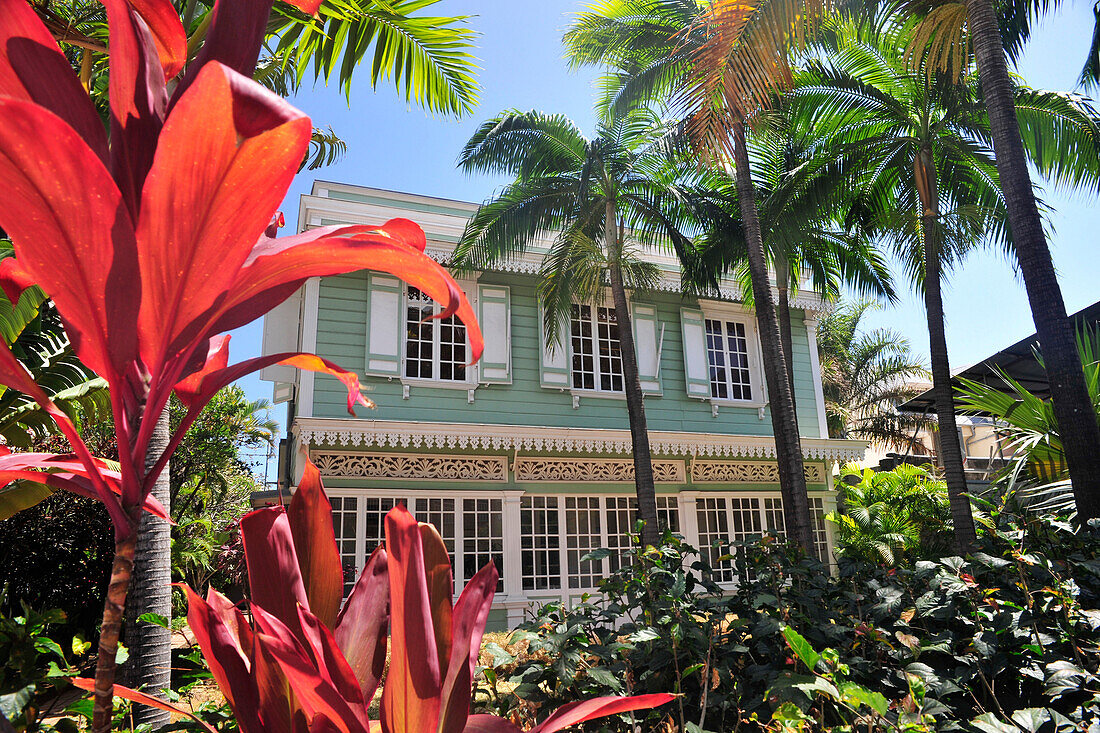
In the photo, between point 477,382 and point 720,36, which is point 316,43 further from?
point 477,382

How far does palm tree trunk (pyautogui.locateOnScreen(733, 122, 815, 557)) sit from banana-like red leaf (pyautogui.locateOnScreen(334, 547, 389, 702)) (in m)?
9.05

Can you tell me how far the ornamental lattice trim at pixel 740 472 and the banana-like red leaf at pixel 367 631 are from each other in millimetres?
12784

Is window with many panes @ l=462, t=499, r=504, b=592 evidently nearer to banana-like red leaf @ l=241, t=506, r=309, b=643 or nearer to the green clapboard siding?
the green clapboard siding

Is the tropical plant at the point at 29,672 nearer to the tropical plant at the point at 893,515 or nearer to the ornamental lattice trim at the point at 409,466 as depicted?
the ornamental lattice trim at the point at 409,466

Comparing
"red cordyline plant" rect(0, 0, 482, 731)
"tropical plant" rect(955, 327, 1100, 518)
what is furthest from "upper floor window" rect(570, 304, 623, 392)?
"red cordyline plant" rect(0, 0, 482, 731)

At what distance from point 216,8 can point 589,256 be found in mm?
10725

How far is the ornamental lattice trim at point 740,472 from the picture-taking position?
44.4 ft

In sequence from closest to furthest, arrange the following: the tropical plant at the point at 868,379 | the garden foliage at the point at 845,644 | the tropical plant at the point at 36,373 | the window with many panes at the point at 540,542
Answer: the garden foliage at the point at 845,644 < the tropical plant at the point at 36,373 < the window with many panes at the point at 540,542 < the tropical plant at the point at 868,379

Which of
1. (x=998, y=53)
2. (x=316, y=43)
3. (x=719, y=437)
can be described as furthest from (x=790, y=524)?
(x=316, y=43)

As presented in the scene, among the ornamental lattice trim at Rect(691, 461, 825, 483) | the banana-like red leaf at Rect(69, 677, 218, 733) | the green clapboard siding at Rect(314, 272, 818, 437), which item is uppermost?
A: the green clapboard siding at Rect(314, 272, 818, 437)

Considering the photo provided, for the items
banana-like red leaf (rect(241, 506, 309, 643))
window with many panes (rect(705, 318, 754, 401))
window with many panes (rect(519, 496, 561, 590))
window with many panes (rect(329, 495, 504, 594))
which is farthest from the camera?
window with many panes (rect(705, 318, 754, 401))

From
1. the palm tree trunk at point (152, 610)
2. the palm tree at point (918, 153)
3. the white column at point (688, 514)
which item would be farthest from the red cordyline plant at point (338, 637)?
the white column at point (688, 514)

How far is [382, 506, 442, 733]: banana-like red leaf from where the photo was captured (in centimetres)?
92

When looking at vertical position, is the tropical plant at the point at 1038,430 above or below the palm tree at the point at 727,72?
below
